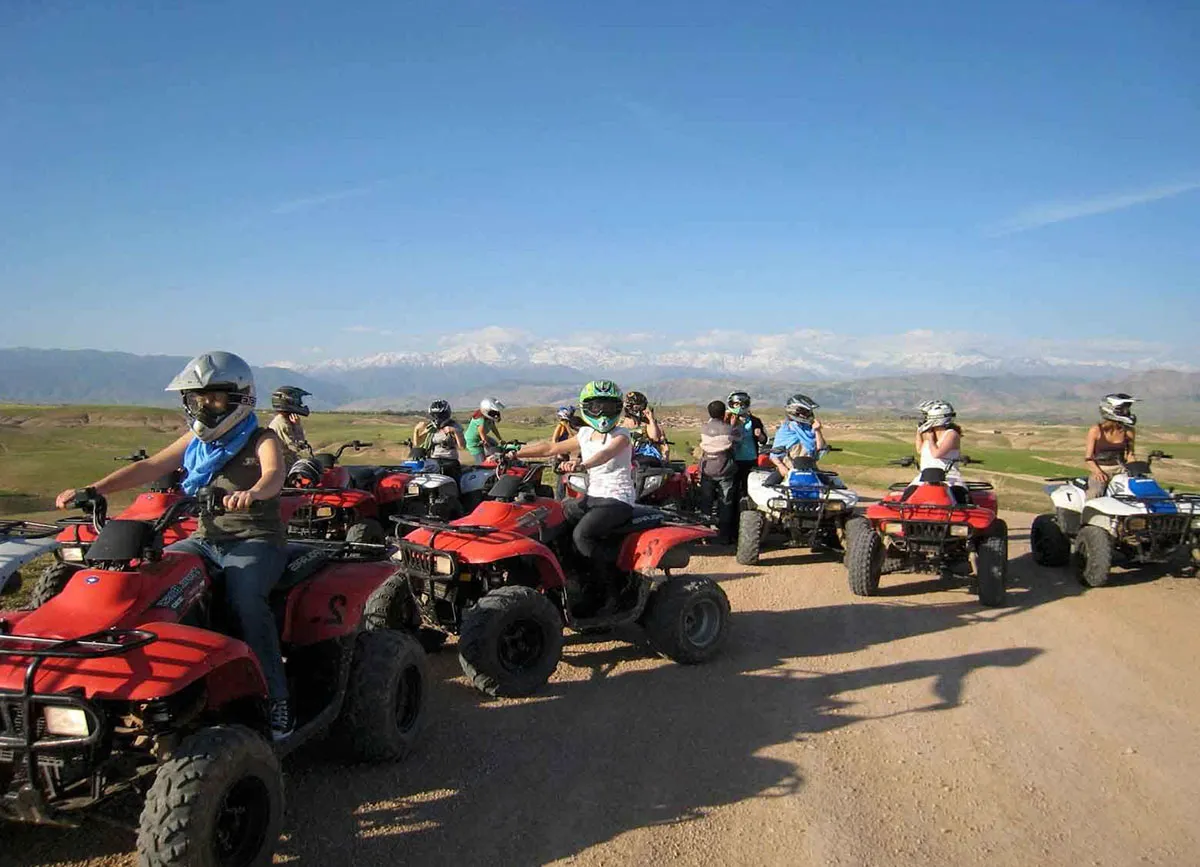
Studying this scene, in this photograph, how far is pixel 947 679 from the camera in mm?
6379

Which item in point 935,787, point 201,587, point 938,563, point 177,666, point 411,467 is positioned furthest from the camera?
point 411,467

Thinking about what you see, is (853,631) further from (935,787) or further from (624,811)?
(624,811)

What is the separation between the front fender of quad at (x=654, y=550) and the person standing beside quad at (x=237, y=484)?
3.06 meters

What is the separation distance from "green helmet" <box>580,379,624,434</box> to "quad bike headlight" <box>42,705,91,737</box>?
170 inches

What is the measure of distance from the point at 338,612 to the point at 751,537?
6.87 metres

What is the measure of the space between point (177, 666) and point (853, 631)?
613cm

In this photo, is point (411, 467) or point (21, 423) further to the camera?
point (21, 423)

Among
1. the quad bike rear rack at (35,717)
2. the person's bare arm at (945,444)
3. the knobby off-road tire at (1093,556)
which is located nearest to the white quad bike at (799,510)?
the person's bare arm at (945,444)

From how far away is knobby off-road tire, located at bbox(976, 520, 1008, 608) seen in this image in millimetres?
8602

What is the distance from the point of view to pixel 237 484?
14.0 ft

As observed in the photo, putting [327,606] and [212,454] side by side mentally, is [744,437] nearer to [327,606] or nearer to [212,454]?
[327,606]

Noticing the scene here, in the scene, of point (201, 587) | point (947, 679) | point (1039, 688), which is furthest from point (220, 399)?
point (1039, 688)

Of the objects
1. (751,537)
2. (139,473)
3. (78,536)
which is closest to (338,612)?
(139,473)

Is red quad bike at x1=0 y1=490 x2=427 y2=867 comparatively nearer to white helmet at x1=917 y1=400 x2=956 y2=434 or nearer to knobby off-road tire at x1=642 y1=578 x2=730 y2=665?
knobby off-road tire at x1=642 y1=578 x2=730 y2=665
